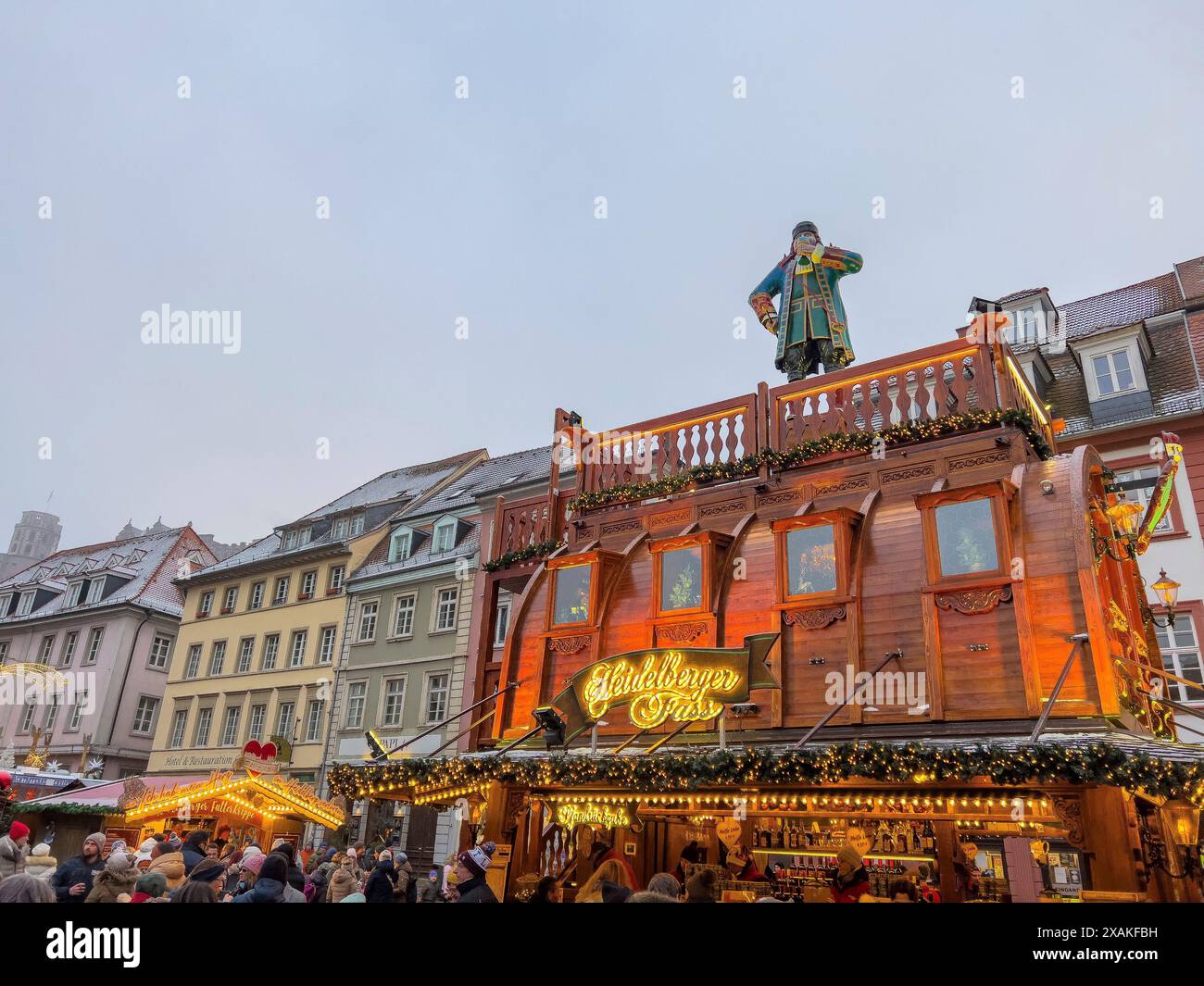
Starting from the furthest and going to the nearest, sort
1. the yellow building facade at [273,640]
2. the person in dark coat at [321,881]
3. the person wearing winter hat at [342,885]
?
1. the yellow building facade at [273,640]
2. the person in dark coat at [321,881]
3. the person wearing winter hat at [342,885]

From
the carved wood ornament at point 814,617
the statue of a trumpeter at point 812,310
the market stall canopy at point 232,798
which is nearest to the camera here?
the carved wood ornament at point 814,617

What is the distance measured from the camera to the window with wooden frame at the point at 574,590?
42.4 feet

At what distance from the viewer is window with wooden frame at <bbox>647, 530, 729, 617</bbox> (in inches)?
468

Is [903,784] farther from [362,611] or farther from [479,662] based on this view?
[362,611]

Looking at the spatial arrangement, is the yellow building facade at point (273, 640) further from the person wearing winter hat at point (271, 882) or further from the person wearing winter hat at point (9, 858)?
the person wearing winter hat at point (271, 882)

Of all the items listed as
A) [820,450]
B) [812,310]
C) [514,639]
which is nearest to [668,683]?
[514,639]

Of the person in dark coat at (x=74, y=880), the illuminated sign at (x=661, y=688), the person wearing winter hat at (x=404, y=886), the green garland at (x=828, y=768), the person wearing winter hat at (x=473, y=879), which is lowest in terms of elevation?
the person wearing winter hat at (x=404, y=886)

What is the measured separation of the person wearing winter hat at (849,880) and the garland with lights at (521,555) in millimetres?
6812

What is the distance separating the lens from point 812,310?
48.6 feet

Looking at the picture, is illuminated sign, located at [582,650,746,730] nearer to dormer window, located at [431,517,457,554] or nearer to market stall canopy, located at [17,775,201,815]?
market stall canopy, located at [17,775,201,815]

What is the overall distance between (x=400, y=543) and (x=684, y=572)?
23881 millimetres

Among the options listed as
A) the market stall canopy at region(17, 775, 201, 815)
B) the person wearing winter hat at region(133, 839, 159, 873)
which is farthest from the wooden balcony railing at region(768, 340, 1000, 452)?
the market stall canopy at region(17, 775, 201, 815)

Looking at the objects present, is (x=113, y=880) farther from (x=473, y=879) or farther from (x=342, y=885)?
(x=342, y=885)

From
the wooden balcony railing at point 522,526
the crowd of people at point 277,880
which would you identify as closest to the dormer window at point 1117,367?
the wooden balcony railing at point 522,526
